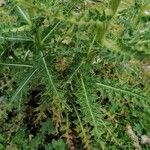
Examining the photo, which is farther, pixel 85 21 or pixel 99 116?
pixel 99 116

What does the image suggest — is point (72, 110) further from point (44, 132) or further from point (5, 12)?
point (5, 12)

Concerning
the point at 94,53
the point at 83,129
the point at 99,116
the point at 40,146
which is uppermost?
the point at 94,53

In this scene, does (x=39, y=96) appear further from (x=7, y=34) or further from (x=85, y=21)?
(x=85, y=21)

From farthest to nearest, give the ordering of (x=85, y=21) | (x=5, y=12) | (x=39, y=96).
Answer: (x=5, y=12)
(x=39, y=96)
(x=85, y=21)

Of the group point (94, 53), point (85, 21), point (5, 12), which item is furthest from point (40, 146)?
point (5, 12)

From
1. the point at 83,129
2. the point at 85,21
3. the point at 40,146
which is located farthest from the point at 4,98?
the point at 85,21

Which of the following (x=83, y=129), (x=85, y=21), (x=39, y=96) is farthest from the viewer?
(x=39, y=96)

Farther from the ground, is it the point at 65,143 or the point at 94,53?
the point at 94,53
